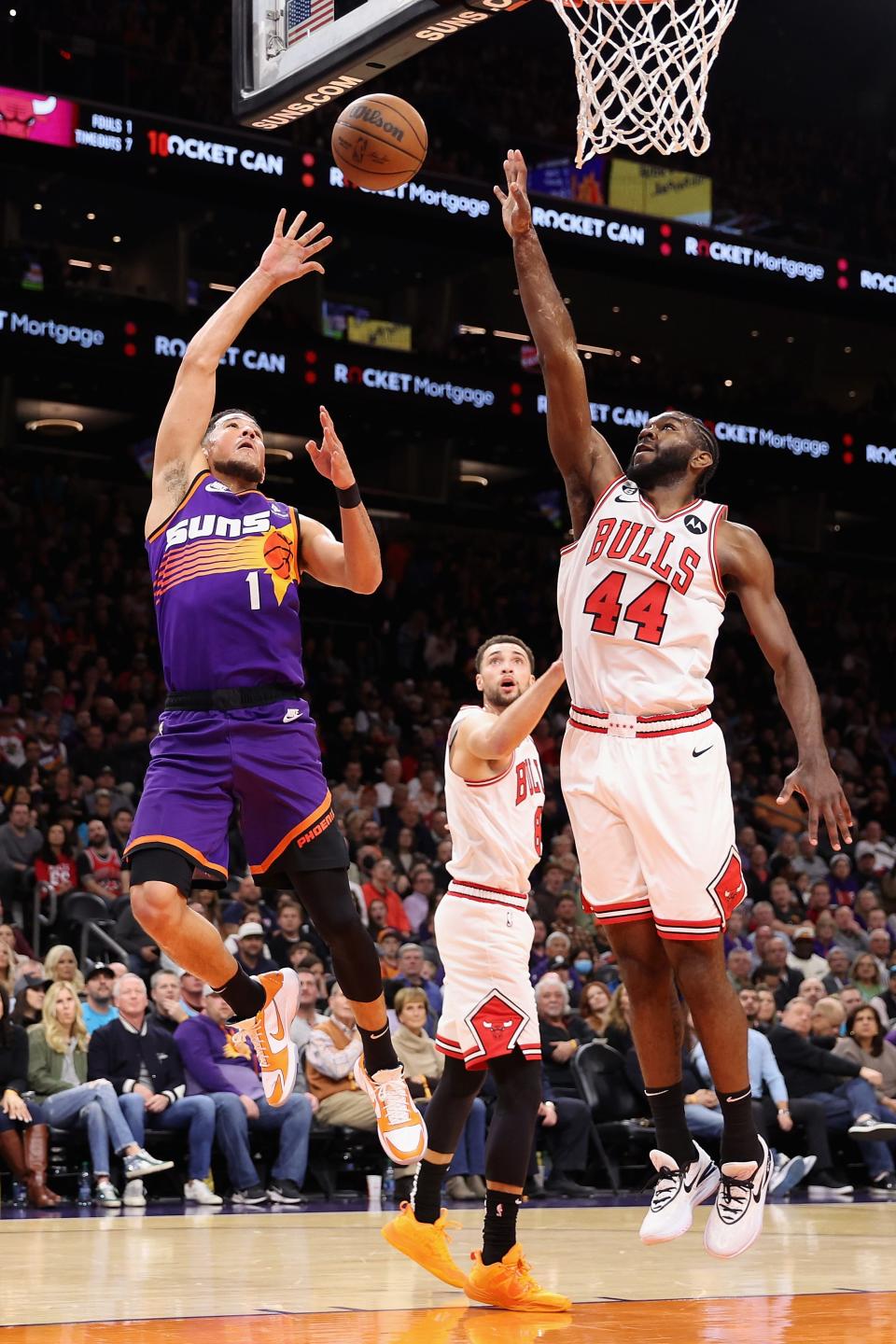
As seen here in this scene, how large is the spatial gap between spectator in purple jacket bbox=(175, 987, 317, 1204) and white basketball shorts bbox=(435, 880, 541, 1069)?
164 inches

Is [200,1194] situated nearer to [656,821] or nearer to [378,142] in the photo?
[656,821]

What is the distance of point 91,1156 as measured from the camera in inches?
414

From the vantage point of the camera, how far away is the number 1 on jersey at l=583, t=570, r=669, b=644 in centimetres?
546

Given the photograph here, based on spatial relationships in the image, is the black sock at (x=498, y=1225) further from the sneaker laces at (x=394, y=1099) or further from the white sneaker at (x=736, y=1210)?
the white sneaker at (x=736, y=1210)

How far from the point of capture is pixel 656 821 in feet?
17.5

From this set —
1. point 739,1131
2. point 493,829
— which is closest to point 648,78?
point 493,829

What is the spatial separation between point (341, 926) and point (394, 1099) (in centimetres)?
82

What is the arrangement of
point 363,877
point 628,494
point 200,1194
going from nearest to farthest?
point 628,494
point 200,1194
point 363,877

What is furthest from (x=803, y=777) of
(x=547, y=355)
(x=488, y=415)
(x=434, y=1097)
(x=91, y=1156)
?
(x=488, y=415)

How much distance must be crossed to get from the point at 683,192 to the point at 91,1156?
16.1 m

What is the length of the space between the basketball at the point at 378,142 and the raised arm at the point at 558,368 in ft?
3.15

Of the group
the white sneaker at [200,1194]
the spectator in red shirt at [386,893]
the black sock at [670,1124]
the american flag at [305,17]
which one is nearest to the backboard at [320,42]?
the american flag at [305,17]

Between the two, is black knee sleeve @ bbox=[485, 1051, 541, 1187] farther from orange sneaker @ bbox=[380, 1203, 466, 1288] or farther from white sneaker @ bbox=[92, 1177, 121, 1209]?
white sneaker @ bbox=[92, 1177, 121, 1209]

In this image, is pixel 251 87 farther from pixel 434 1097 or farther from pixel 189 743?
pixel 434 1097
